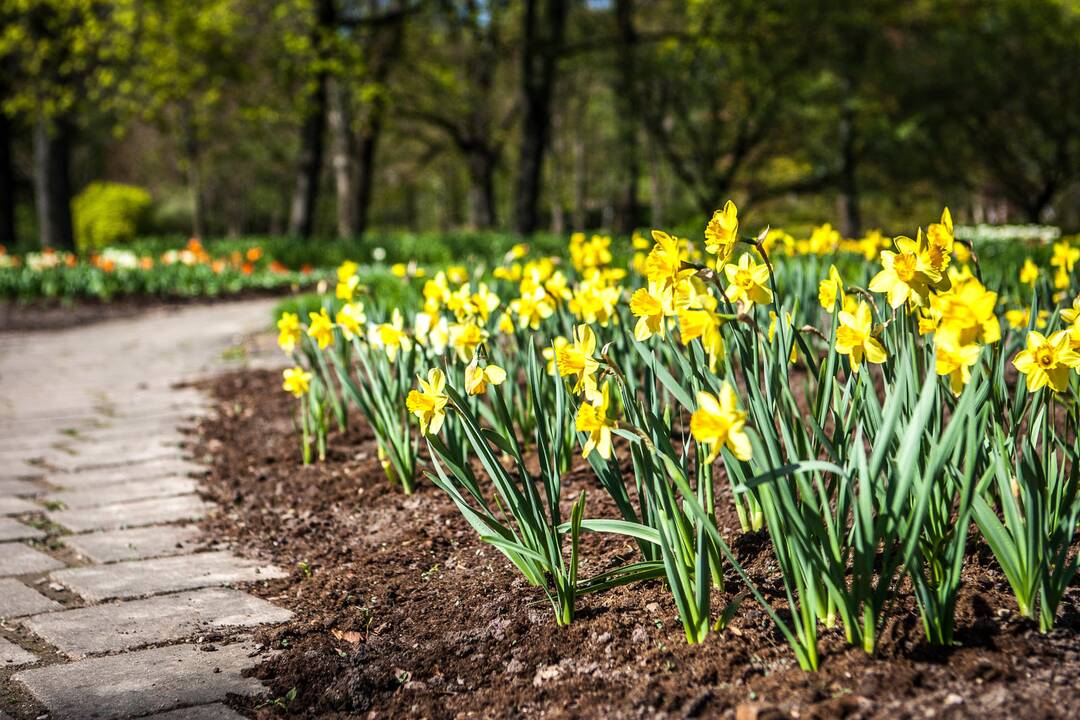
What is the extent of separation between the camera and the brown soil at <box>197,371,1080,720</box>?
1.43 m

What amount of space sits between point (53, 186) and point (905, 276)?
13.6 m

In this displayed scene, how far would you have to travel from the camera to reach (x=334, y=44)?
13.1m

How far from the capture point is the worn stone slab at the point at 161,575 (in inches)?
91.7

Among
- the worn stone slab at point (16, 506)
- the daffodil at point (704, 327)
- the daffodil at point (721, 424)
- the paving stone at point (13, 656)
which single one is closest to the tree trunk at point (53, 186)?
the worn stone slab at point (16, 506)

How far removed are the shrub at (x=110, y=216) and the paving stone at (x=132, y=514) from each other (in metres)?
21.1

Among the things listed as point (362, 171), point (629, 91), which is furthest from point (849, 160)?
point (362, 171)

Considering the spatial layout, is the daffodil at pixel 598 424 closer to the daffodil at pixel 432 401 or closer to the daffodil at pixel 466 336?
the daffodil at pixel 432 401

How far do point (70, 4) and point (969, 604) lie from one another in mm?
13450

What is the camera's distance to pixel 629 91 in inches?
602

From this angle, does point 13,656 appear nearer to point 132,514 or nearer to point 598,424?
point 132,514

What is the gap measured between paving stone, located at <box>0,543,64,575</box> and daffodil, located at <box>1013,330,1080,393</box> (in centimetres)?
235

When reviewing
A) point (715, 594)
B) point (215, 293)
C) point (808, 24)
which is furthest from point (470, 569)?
point (808, 24)

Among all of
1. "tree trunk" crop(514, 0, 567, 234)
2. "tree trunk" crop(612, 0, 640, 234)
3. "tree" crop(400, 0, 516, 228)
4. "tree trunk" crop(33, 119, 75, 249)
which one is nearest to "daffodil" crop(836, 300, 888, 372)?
"tree trunk" crop(514, 0, 567, 234)

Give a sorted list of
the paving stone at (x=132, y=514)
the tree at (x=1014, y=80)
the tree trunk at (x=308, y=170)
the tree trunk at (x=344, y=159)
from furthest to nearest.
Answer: the tree trunk at (x=344, y=159)
the tree at (x=1014, y=80)
the tree trunk at (x=308, y=170)
the paving stone at (x=132, y=514)
